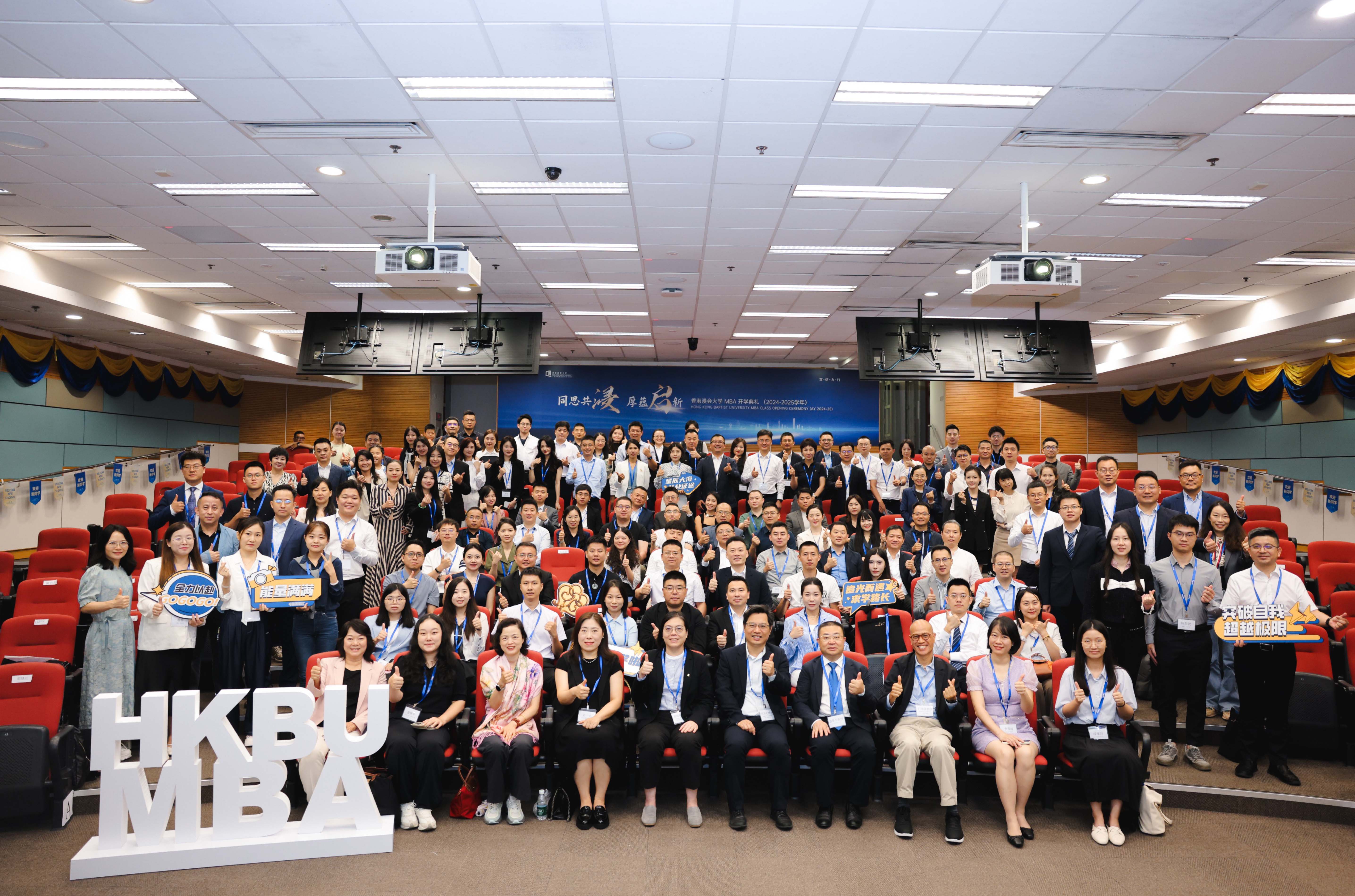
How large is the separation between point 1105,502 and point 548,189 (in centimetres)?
499

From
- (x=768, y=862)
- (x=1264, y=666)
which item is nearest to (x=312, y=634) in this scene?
(x=768, y=862)

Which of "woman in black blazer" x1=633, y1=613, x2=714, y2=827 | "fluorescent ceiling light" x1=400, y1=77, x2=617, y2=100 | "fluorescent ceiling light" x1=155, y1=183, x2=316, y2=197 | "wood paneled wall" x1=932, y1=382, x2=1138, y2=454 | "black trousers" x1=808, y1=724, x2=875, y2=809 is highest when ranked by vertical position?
"fluorescent ceiling light" x1=155, y1=183, x2=316, y2=197

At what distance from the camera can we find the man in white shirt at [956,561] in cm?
582

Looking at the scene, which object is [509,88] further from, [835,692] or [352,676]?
[835,692]

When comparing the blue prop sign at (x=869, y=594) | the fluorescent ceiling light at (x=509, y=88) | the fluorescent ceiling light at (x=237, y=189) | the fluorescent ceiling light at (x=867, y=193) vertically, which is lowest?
the blue prop sign at (x=869, y=594)

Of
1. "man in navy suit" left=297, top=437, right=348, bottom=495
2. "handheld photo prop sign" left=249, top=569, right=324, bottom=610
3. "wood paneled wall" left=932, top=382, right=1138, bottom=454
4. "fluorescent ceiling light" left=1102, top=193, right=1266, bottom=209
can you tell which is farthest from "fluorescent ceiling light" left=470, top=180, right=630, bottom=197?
"wood paneled wall" left=932, top=382, right=1138, bottom=454

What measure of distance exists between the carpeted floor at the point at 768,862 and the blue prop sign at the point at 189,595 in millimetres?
1166

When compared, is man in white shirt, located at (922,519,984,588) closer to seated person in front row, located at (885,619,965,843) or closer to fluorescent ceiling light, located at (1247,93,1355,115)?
seated person in front row, located at (885,619,965,843)

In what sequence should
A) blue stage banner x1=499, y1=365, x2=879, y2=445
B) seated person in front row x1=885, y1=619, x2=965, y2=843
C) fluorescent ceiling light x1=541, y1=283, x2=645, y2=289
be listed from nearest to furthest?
seated person in front row x1=885, y1=619, x2=965, y2=843
fluorescent ceiling light x1=541, y1=283, x2=645, y2=289
blue stage banner x1=499, y1=365, x2=879, y2=445

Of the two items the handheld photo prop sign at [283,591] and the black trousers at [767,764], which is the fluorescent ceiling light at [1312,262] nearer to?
the black trousers at [767,764]

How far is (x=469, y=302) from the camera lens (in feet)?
33.6

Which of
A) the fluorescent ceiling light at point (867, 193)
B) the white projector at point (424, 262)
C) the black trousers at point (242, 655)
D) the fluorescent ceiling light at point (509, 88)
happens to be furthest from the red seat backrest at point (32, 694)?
the fluorescent ceiling light at point (867, 193)

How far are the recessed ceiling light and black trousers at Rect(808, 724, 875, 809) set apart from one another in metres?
8.80

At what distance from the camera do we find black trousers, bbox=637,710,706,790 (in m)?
4.48
